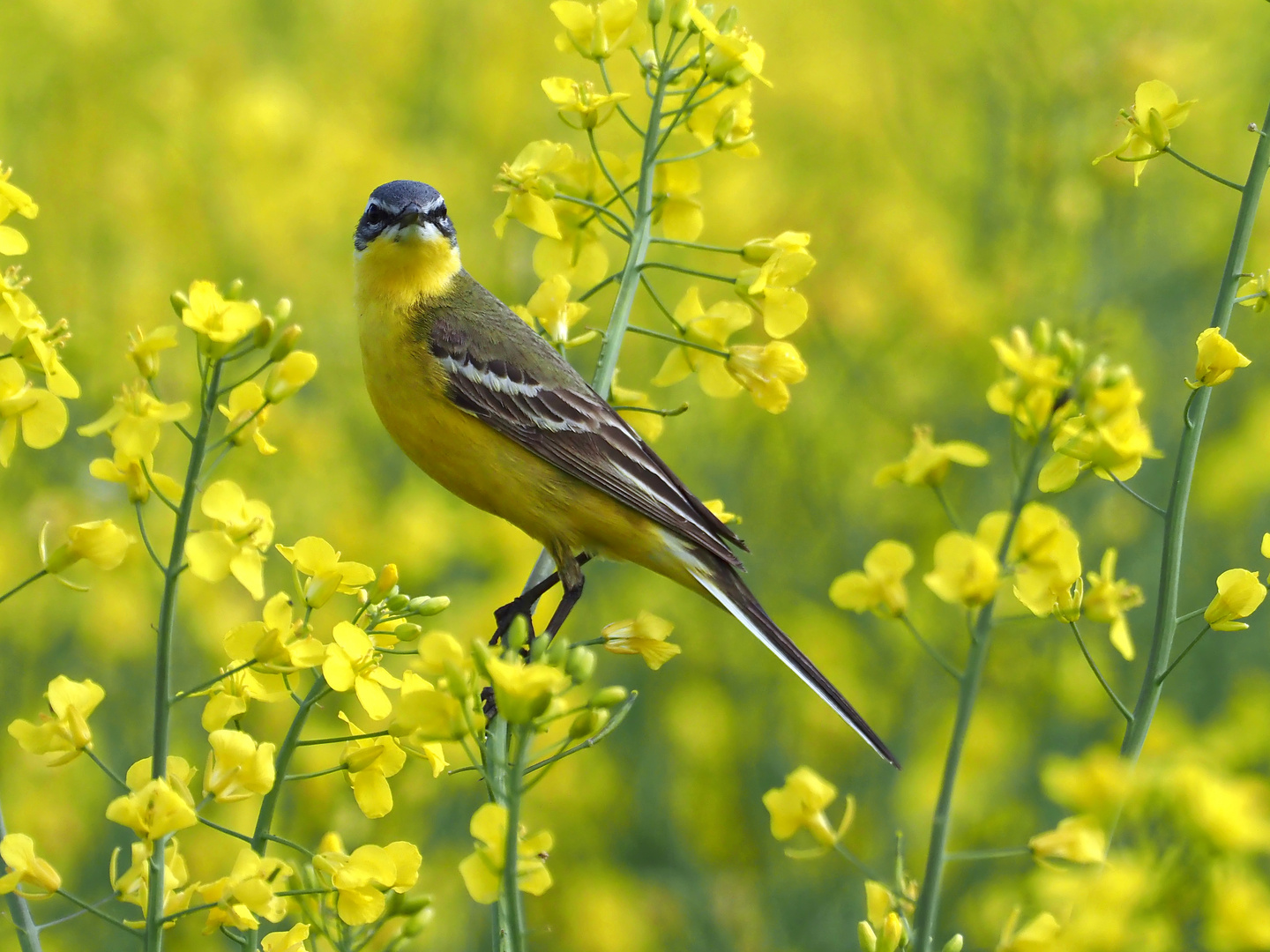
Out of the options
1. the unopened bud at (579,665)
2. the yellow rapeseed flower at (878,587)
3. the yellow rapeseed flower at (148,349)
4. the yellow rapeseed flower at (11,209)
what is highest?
the yellow rapeseed flower at (11,209)

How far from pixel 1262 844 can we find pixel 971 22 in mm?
5952

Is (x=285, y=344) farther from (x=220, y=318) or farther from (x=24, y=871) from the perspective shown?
(x=24, y=871)

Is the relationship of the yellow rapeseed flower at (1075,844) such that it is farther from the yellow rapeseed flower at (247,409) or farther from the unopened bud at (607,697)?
the yellow rapeseed flower at (247,409)

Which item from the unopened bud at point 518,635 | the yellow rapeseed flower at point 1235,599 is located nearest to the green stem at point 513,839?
the unopened bud at point 518,635

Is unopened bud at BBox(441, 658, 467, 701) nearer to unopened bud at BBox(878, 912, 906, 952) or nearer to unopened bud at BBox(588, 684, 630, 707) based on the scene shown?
unopened bud at BBox(588, 684, 630, 707)

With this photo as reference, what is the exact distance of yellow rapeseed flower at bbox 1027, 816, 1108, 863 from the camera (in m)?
1.73

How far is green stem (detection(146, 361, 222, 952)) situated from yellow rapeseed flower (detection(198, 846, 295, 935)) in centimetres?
8

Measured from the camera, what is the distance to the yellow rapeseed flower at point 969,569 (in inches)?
66.0

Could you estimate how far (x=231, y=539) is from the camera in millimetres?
1987

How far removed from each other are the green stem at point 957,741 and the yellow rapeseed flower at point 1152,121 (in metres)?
1.14

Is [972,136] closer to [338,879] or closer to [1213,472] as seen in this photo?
[1213,472]

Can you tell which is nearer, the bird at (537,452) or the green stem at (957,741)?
the green stem at (957,741)

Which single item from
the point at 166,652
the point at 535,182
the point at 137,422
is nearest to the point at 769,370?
the point at 535,182

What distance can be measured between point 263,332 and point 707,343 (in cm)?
144
